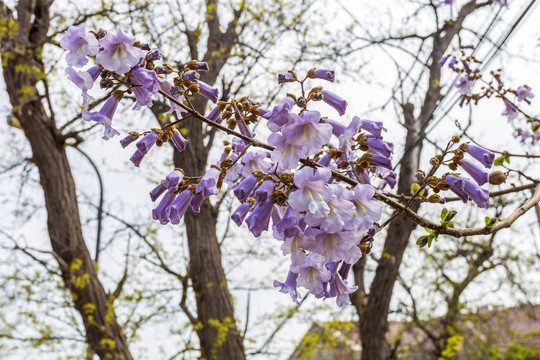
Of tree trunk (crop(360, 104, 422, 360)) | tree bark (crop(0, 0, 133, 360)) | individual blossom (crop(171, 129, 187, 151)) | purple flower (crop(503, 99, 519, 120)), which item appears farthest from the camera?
tree trunk (crop(360, 104, 422, 360))

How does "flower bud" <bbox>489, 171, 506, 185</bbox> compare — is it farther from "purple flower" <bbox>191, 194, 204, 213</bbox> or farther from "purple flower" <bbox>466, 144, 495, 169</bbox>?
"purple flower" <bbox>191, 194, 204, 213</bbox>

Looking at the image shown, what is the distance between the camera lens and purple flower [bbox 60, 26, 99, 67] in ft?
4.53

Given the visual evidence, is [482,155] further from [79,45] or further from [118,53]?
[79,45]

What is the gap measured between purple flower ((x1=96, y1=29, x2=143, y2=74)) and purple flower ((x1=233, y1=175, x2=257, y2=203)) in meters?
0.44

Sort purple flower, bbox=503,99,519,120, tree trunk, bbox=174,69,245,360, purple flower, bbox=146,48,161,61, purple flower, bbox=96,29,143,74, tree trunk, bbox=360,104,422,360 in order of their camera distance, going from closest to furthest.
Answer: purple flower, bbox=96,29,143,74 → purple flower, bbox=146,48,161,61 → purple flower, bbox=503,99,519,120 → tree trunk, bbox=174,69,245,360 → tree trunk, bbox=360,104,422,360

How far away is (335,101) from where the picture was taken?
5.33 ft

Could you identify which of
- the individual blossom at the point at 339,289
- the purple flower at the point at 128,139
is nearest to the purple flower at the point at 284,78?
the purple flower at the point at 128,139

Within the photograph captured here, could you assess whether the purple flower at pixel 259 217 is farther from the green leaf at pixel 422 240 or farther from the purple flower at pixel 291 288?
the green leaf at pixel 422 240

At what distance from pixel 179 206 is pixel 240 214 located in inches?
7.7

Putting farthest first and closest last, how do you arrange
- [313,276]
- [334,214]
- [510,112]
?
[510,112]
[313,276]
[334,214]

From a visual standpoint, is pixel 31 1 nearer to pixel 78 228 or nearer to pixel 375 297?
pixel 78 228

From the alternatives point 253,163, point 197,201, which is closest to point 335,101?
point 253,163

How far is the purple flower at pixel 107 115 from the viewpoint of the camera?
1.53 meters

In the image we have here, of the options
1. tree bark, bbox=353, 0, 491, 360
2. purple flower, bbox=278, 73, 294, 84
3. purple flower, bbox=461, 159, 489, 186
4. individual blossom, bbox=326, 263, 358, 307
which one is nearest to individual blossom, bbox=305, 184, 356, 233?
individual blossom, bbox=326, 263, 358, 307
